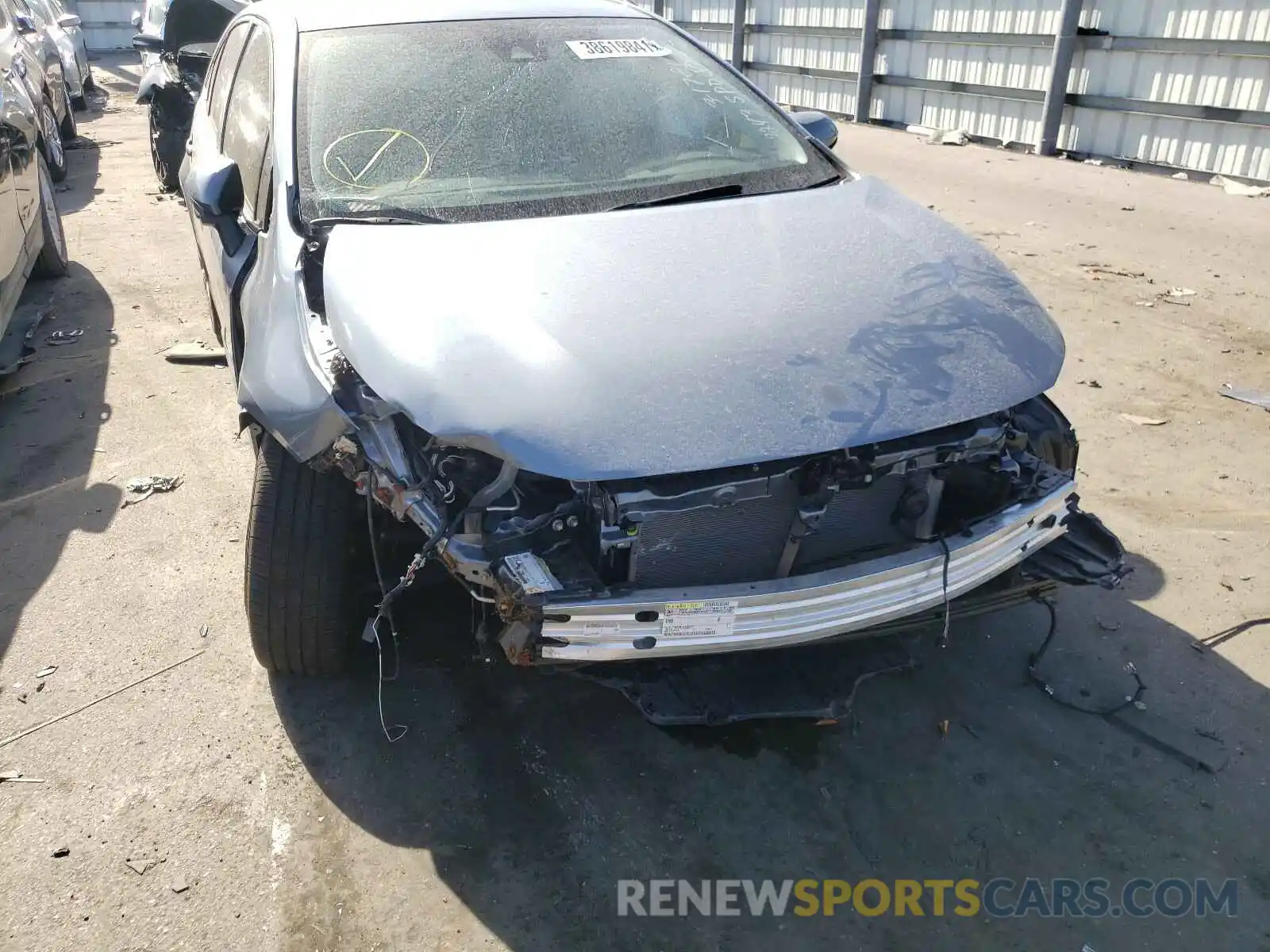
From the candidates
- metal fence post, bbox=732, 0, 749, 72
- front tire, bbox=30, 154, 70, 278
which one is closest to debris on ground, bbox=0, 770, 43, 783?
front tire, bbox=30, 154, 70, 278

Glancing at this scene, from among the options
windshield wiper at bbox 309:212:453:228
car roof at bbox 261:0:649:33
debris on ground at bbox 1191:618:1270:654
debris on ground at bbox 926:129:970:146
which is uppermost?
car roof at bbox 261:0:649:33

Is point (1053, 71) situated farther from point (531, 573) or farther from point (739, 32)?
point (531, 573)

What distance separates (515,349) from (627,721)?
115 cm

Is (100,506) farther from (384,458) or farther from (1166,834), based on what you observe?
(1166,834)

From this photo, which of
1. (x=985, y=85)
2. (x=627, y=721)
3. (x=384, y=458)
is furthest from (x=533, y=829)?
(x=985, y=85)

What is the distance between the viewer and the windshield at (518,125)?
9.09 ft

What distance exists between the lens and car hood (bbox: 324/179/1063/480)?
2.03 m

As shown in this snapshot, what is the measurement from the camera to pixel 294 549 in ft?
8.38

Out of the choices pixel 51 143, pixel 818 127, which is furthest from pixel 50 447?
pixel 51 143

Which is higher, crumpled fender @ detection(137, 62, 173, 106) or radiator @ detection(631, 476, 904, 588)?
crumpled fender @ detection(137, 62, 173, 106)

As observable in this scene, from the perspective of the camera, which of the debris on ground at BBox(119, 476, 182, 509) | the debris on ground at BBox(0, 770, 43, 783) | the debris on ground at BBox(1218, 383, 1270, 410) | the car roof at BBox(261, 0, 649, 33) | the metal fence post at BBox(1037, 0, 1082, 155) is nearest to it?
the debris on ground at BBox(0, 770, 43, 783)

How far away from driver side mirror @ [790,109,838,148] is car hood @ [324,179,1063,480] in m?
0.99

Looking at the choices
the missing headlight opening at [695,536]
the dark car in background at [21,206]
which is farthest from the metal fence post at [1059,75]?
the dark car in background at [21,206]

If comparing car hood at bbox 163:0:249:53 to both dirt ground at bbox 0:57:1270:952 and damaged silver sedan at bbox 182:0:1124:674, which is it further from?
damaged silver sedan at bbox 182:0:1124:674
